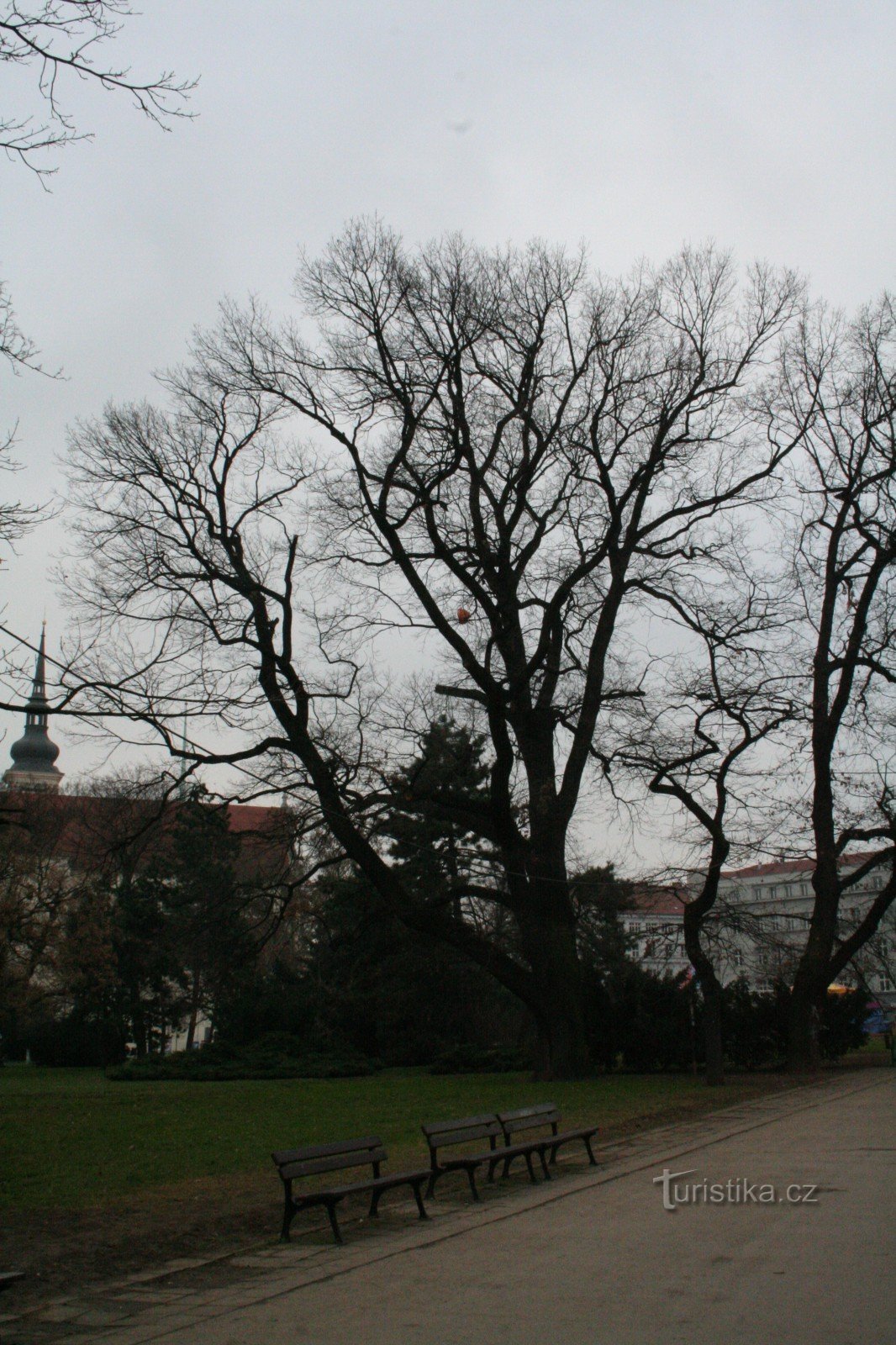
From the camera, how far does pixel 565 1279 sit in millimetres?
7895

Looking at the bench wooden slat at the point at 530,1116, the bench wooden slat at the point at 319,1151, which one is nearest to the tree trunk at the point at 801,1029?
the bench wooden slat at the point at 530,1116

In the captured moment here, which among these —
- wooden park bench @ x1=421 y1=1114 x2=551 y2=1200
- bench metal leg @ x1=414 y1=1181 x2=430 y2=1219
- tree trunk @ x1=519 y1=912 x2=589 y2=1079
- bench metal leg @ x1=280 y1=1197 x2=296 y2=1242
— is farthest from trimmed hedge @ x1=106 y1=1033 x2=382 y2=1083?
bench metal leg @ x1=280 y1=1197 x2=296 y2=1242

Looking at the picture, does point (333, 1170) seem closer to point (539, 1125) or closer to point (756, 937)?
point (539, 1125)

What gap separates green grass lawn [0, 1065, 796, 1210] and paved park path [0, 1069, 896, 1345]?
362 centimetres

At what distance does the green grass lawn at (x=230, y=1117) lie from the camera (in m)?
14.1

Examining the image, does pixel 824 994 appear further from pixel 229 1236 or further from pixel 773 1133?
pixel 229 1236

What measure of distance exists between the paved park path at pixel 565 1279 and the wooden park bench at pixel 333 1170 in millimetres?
257

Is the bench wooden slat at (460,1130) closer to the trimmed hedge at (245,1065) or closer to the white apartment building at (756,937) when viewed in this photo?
the white apartment building at (756,937)

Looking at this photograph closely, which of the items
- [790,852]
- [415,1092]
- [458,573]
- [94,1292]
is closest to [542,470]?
[458,573]

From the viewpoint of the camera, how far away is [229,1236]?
1014 centimetres

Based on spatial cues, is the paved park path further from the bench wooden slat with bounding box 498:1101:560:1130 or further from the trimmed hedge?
the trimmed hedge

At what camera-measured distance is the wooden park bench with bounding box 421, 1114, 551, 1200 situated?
37.9ft

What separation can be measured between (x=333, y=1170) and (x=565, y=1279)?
320 centimetres

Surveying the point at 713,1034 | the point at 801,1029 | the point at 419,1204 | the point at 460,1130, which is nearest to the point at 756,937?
the point at 713,1034
